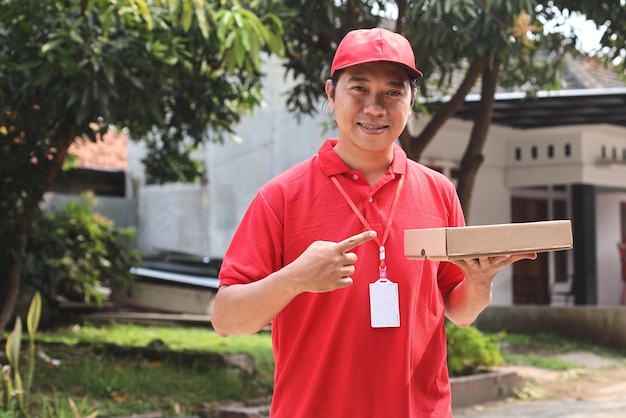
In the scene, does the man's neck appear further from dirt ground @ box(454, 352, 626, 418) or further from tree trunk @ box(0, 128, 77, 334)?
tree trunk @ box(0, 128, 77, 334)

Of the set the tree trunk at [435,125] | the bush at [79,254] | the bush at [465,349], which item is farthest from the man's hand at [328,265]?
the bush at [79,254]

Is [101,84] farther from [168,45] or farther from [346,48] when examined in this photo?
[346,48]

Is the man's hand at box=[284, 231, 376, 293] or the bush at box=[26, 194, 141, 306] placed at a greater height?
the bush at box=[26, 194, 141, 306]

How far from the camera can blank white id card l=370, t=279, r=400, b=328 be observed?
2.35m

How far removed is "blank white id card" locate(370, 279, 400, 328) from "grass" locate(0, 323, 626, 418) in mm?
4167

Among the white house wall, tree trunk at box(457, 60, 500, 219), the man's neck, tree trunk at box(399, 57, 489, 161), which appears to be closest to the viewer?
the man's neck

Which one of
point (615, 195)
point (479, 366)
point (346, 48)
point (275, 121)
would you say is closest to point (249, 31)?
point (346, 48)

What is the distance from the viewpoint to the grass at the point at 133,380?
7.09m

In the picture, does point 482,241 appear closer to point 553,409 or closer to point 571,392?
point 553,409

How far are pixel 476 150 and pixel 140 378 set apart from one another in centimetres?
414

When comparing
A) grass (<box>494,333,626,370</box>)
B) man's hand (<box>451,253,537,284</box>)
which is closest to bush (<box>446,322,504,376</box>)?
grass (<box>494,333,626,370</box>)

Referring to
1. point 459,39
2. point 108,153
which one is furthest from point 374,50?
point 108,153

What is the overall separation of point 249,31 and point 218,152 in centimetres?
1074

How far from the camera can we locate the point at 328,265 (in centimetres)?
214
